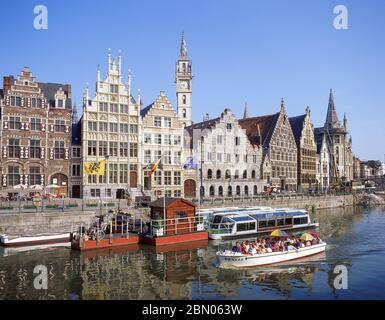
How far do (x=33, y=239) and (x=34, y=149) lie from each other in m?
20.6

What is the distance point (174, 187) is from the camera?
2586 inches

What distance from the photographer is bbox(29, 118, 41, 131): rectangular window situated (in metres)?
55.3

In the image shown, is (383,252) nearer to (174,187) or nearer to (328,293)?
(328,293)

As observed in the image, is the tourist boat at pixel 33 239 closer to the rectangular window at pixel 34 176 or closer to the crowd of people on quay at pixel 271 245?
the rectangular window at pixel 34 176

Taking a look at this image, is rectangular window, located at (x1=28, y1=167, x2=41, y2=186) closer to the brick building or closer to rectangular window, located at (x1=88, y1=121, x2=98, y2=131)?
the brick building

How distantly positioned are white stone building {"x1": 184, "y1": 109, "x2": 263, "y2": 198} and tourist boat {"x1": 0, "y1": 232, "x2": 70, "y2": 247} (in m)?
30.9

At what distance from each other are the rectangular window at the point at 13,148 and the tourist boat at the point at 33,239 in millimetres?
19021

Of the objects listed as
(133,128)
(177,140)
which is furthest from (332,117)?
(133,128)

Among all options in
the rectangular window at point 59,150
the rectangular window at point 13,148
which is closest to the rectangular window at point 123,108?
the rectangular window at point 59,150

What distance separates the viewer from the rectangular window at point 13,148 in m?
53.8

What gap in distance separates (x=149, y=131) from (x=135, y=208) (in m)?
17.5

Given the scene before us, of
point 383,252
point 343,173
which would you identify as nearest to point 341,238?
point 383,252

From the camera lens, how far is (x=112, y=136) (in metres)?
60.1

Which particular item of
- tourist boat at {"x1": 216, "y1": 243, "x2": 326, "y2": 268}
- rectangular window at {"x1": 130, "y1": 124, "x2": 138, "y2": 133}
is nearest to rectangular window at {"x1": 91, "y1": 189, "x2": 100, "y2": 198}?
rectangular window at {"x1": 130, "y1": 124, "x2": 138, "y2": 133}
